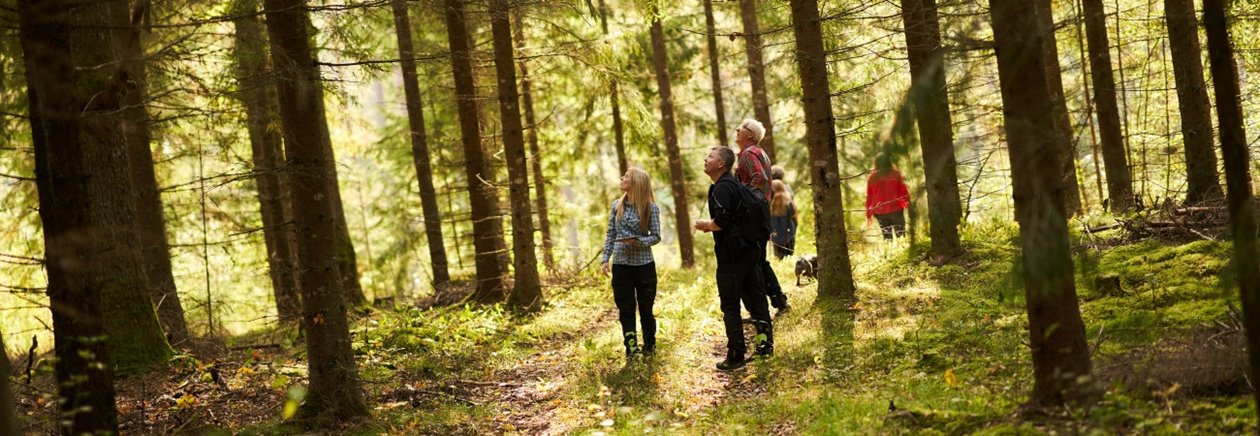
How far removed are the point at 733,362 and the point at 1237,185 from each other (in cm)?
481

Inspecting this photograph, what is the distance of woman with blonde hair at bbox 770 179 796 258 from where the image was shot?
1337cm

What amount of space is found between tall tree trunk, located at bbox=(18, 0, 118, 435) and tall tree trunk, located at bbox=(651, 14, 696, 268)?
11.3 metres

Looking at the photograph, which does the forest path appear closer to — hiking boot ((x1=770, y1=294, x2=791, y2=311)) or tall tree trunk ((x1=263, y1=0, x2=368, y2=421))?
hiking boot ((x1=770, y1=294, x2=791, y2=311))

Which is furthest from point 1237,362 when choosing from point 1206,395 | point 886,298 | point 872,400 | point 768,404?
point 886,298

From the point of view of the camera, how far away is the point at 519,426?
22.7 ft

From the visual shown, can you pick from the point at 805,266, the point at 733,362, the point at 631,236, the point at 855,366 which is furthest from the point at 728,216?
the point at 805,266

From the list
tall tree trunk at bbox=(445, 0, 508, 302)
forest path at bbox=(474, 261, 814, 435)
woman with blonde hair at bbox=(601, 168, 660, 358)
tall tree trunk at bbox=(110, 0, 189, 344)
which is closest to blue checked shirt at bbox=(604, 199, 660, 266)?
woman with blonde hair at bbox=(601, 168, 660, 358)

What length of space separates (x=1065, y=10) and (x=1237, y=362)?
14.3m

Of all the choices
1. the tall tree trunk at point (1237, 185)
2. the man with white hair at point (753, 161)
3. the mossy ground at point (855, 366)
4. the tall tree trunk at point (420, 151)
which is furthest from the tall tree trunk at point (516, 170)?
the tall tree trunk at point (1237, 185)

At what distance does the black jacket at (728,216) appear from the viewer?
789 cm

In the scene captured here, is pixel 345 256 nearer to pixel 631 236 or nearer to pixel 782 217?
pixel 782 217

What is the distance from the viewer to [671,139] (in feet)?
54.9

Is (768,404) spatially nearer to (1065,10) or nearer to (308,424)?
(308,424)

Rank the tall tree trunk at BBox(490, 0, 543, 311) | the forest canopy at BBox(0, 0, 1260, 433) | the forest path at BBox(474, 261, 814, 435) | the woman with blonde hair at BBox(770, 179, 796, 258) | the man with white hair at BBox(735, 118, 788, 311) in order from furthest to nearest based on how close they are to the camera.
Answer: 1. the woman with blonde hair at BBox(770, 179, 796, 258)
2. the tall tree trunk at BBox(490, 0, 543, 311)
3. the man with white hair at BBox(735, 118, 788, 311)
4. the forest path at BBox(474, 261, 814, 435)
5. the forest canopy at BBox(0, 0, 1260, 433)
